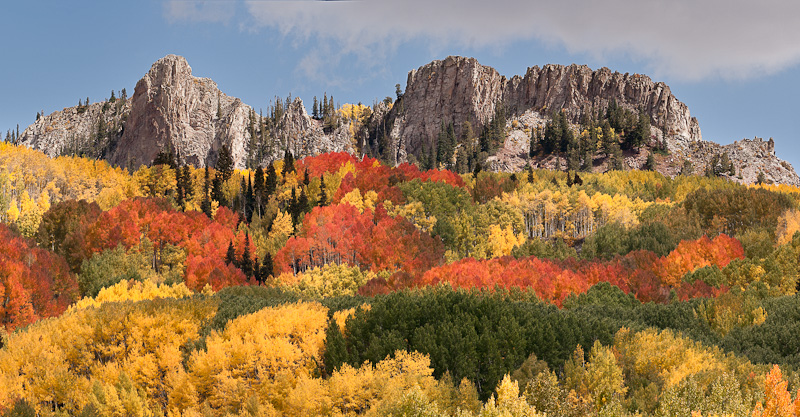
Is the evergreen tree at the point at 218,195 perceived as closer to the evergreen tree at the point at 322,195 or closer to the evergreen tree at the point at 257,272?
the evergreen tree at the point at 322,195

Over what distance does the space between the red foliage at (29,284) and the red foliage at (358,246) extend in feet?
109

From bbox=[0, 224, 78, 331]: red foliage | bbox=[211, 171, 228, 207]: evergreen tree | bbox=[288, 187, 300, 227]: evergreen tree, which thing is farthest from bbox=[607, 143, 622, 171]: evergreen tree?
bbox=[0, 224, 78, 331]: red foliage

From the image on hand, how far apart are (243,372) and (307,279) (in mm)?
43550

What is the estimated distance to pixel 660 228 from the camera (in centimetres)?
10156

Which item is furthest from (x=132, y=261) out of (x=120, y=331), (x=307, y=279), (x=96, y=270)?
(x=120, y=331)

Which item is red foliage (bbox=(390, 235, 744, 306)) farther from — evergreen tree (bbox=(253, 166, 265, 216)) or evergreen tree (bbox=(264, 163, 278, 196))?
evergreen tree (bbox=(264, 163, 278, 196))

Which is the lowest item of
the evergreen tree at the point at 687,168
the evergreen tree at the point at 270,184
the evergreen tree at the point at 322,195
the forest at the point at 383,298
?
the forest at the point at 383,298

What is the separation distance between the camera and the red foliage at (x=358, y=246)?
324ft

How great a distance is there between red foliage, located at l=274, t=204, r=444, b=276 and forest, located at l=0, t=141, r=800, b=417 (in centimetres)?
43

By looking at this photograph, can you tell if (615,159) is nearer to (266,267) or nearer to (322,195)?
(322,195)

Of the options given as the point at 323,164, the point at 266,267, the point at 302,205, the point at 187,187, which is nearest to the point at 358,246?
the point at 266,267

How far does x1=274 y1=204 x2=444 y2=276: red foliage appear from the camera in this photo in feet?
324

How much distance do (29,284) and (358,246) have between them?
49299 millimetres

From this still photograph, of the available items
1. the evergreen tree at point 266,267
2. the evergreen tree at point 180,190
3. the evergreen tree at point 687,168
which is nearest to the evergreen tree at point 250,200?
the evergreen tree at point 180,190
